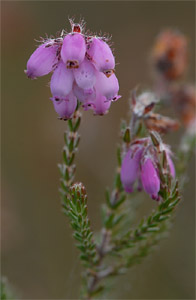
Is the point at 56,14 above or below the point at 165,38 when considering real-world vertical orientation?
above


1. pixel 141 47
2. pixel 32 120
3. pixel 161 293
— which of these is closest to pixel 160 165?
pixel 161 293

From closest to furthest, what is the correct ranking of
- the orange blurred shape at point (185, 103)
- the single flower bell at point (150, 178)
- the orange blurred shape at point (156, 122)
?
the single flower bell at point (150, 178) → the orange blurred shape at point (156, 122) → the orange blurred shape at point (185, 103)

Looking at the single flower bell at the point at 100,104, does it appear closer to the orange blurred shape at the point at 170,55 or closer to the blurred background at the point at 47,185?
the blurred background at the point at 47,185

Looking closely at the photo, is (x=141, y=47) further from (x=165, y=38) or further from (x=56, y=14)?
(x=165, y=38)

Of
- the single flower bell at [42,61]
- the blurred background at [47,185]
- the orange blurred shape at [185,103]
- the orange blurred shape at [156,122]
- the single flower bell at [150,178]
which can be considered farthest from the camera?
the blurred background at [47,185]

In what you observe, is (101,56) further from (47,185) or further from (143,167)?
(47,185)

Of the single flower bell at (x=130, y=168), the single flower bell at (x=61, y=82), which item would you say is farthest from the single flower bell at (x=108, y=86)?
the single flower bell at (x=130, y=168)

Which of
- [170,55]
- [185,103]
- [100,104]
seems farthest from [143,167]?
[170,55]
